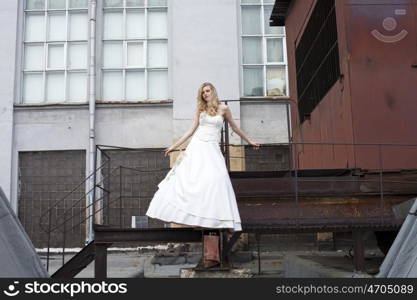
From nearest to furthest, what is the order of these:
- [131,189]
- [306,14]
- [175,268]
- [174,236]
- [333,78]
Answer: [174,236], [333,78], [306,14], [175,268], [131,189]

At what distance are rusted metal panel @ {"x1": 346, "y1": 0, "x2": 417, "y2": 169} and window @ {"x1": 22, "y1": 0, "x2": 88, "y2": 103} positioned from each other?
32.0 feet

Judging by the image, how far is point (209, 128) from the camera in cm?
589

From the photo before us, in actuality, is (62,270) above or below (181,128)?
below

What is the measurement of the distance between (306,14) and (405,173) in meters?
3.81

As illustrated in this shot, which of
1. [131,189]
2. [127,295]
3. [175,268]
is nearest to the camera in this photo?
[127,295]

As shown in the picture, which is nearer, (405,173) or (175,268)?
(405,173)

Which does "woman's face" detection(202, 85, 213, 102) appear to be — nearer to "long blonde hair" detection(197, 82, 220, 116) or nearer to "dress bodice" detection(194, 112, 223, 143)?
"long blonde hair" detection(197, 82, 220, 116)

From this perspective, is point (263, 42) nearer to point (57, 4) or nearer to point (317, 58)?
point (57, 4)

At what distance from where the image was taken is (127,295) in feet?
14.3

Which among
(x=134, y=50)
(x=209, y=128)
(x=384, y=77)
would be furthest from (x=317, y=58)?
(x=134, y=50)

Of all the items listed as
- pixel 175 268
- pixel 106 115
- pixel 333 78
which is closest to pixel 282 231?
pixel 333 78

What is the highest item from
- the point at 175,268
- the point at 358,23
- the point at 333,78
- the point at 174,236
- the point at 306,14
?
the point at 306,14

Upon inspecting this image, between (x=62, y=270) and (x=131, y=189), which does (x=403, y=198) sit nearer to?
(x=62, y=270)

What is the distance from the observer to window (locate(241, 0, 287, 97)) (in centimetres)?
1509
